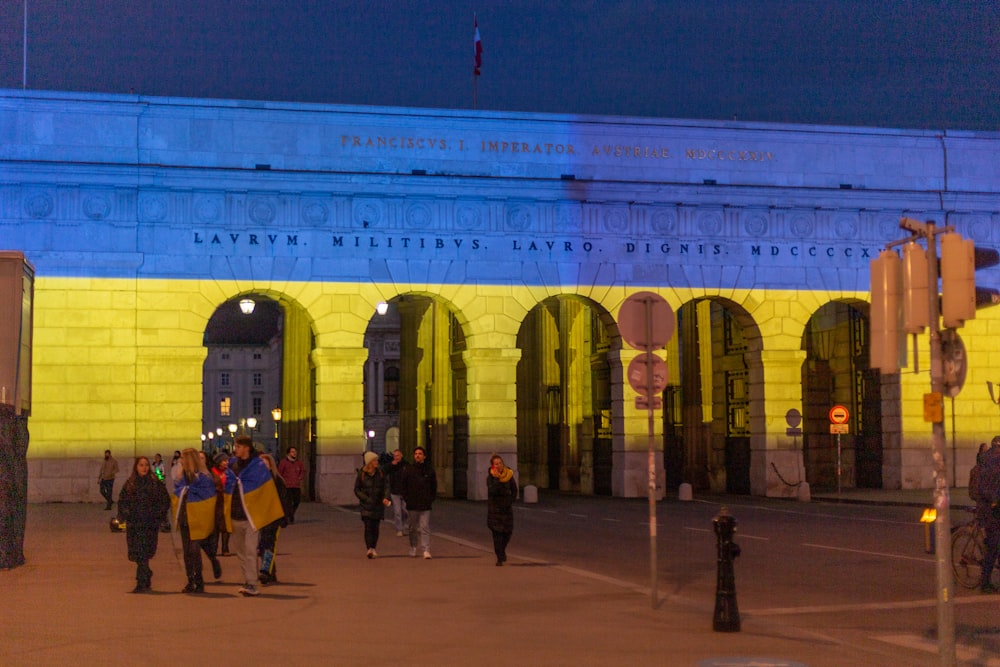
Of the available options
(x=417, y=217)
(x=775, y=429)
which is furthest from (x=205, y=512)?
(x=775, y=429)

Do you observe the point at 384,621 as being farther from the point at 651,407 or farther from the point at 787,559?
the point at 787,559

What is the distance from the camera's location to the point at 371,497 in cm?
2184

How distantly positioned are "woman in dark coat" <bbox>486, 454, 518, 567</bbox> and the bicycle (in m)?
6.54

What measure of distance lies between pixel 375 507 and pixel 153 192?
69.8ft

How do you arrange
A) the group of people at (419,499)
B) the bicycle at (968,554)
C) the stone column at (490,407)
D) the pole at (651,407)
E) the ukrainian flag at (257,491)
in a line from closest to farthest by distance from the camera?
1. the pole at (651,407)
2. the bicycle at (968,554)
3. the ukrainian flag at (257,491)
4. the group of people at (419,499)
5. the stone column at (490,407)

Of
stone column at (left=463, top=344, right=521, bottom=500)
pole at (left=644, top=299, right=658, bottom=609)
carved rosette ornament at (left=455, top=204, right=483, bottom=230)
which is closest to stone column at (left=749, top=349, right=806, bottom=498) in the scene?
stone column at (left=463, top=344, right=521, bottom=500)

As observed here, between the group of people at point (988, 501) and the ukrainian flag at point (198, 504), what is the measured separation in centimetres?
930

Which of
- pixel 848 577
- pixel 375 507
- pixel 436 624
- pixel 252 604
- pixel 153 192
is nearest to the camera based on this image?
pixel 436 624

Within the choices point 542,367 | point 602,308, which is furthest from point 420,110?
point 542,367

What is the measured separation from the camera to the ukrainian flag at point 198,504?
17078 millimetres

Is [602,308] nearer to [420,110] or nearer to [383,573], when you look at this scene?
[420,110]

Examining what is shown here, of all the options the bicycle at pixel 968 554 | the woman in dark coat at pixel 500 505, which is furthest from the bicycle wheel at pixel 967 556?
the woman in dark coat at pixel 500 505

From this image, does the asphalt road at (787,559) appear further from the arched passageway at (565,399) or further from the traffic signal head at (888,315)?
the arched passageway at (565,399)

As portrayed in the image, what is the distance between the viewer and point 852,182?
1769 inches
